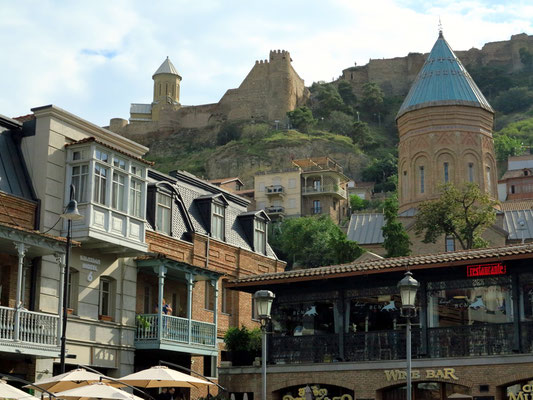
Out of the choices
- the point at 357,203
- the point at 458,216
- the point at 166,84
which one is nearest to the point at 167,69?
the point at 166,84

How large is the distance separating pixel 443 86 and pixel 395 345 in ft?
137

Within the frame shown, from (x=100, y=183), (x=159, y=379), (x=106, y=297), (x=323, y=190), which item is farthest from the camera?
(x=323, y=190)

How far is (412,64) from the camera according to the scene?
142500 mm

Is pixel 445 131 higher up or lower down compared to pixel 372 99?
lower down

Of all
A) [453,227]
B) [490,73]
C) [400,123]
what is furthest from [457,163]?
[490,73]

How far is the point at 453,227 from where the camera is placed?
4972 centimetres

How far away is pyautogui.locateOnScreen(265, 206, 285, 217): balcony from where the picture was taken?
96887 mm

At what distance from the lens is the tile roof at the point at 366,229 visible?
69.9 m

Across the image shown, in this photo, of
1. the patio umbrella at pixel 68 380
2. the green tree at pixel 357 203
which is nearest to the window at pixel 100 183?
the patio umbrella at pixel 68 380

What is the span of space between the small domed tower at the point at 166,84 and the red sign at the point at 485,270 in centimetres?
12398

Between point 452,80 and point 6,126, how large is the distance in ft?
144

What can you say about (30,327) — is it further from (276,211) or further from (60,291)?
(276,211)

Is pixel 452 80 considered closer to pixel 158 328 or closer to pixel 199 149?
pixel 158 328

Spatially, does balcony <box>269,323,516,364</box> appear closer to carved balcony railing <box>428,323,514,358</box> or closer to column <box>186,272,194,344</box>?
carved balcony railing <box>428,323,514,358</box>
